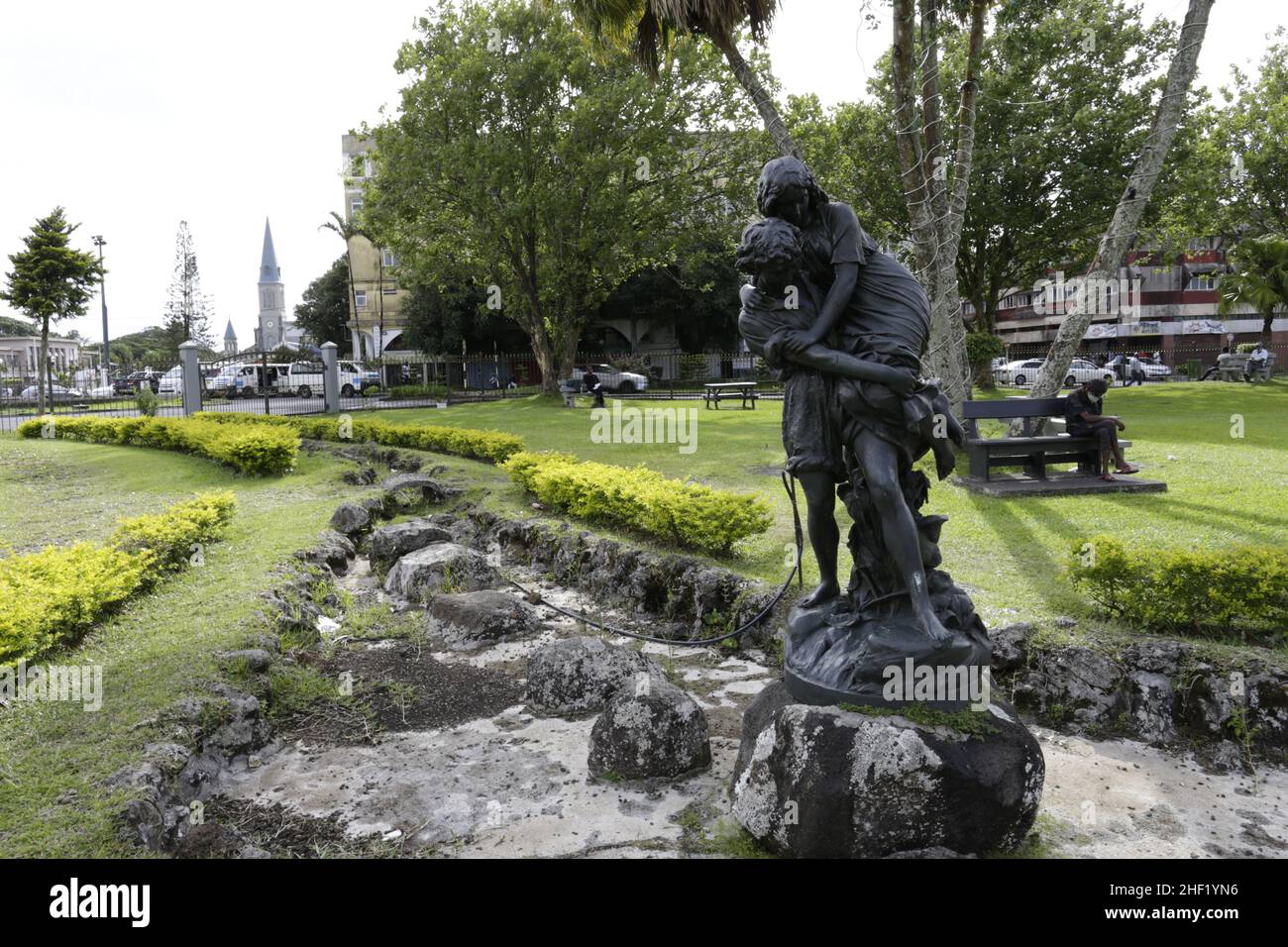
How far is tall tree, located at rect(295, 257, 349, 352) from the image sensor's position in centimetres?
5038

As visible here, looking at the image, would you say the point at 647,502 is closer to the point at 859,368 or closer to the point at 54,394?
the point at 859,368

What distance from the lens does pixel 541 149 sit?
21.9 meters

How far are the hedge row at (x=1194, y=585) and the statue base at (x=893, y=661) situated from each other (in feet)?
6.14

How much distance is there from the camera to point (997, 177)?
72.5 feet

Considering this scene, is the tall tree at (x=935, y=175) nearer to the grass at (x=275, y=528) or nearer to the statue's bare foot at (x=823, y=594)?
the grass at (x=275, y=528)

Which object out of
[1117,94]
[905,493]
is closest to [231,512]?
[905,493]

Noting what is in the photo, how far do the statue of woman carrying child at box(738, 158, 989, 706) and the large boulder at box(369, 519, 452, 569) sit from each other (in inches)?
237

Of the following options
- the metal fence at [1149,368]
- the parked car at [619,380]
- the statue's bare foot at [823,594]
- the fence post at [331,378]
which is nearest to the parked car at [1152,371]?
the metal fence at [1149,368]

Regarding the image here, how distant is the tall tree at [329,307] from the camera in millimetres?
50375

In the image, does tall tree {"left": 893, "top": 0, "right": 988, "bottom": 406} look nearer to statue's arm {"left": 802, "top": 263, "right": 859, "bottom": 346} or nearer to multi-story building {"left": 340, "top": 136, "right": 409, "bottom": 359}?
statue's arm {"left": 802, "top": 263, "right": 859, "bottom": 346}

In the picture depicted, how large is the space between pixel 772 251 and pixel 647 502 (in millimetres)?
4549

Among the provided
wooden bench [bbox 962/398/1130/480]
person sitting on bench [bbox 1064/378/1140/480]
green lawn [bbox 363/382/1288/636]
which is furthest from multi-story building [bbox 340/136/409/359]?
person sitting on bench [bbox 1064/378/1140/480]

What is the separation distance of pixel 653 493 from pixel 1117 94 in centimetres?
2017

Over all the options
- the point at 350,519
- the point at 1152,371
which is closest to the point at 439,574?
the point at 350,519
